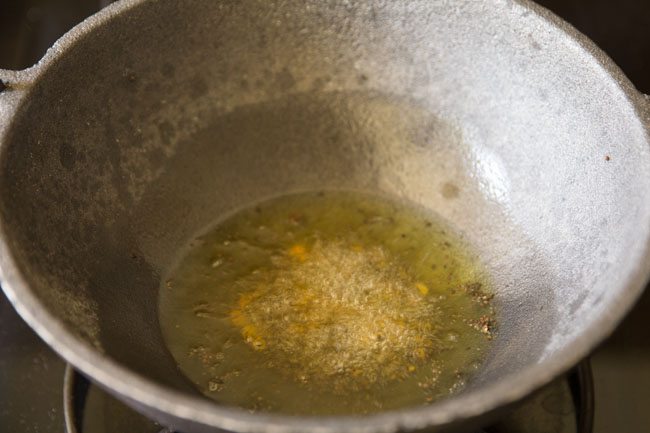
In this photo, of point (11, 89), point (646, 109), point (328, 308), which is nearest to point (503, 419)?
point (328, 308)

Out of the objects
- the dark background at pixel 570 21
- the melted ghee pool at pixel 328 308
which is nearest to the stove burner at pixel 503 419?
the melted ghee pool at pixel 328 308

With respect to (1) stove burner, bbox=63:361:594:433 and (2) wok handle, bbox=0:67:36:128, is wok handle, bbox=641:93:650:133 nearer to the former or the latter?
(1) stove burner, bbox=63:361:594:433

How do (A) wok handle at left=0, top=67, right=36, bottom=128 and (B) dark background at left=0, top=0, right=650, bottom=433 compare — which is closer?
(A) wok handle at left=0, top=67, right=36, bottom=128

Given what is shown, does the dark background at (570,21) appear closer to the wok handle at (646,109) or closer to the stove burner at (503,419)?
the wok handle at (646,109)

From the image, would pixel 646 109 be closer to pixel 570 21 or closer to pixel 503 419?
pixel 503 419

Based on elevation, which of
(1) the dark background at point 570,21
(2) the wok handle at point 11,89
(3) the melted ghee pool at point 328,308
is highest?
(2) the wok handle at point 11,89

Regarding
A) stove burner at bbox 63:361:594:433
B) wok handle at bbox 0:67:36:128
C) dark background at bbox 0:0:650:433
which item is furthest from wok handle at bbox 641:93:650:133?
wok handle at bbox 0:67:36:128
